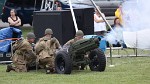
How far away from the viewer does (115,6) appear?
31547mm

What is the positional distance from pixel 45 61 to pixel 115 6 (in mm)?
16842

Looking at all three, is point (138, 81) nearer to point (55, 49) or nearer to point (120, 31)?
point (55, 49)

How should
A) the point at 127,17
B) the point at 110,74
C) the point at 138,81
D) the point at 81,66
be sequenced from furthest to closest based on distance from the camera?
the point at 127,17 → the point at 81,66 → the point at 110,74 → the point at 138,81

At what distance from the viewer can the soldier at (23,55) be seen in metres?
15.0

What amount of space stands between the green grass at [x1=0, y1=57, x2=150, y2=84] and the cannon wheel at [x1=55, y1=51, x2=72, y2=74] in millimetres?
199

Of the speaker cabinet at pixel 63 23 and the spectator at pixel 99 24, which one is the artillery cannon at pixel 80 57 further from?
the spectator at pixel 99 24

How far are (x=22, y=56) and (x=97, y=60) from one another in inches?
77.5

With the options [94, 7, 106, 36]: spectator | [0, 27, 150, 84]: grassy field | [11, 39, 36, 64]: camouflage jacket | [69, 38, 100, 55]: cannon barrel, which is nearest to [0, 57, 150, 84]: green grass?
[0, 27, 150, 84]: grassy field

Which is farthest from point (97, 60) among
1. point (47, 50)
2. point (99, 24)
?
point (99, 24)

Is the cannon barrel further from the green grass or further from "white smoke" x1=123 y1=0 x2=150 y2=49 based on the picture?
"white smoke" x1=123 y1=0 x2=150 y2=49

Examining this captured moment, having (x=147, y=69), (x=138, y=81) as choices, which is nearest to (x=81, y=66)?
(x=147, y=69)

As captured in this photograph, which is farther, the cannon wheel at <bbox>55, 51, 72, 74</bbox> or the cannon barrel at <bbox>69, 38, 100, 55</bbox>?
the cannon barrel at <bbox>69, 38, 100, 55</bbox>

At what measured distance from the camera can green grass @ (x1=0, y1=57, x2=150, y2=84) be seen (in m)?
13.0

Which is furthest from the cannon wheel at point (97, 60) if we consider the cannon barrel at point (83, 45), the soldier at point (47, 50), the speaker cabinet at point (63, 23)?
the speaker cabinet at point (63, 23)
